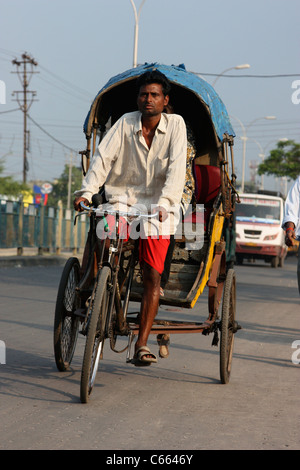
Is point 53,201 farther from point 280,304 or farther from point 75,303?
point 75,303

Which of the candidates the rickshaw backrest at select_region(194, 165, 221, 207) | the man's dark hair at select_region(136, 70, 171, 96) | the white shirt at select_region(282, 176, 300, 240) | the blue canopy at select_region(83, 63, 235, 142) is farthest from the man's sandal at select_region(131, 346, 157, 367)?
the rickshaw backrest at select_region(194, 165, 221, 207)

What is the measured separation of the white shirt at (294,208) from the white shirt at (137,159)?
6.41ft

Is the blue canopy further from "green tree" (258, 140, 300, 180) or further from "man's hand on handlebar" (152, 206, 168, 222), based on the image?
"green tree" (258, 140, 300, 180)

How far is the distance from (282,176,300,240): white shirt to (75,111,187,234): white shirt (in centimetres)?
195

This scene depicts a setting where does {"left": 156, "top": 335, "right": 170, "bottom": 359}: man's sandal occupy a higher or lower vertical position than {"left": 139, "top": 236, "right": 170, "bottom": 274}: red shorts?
lower

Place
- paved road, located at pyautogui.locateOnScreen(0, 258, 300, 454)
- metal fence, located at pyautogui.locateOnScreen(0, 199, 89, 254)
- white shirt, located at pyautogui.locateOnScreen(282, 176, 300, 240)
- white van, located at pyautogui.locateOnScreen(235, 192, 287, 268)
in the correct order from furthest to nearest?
white van, located at pyautogui.locateOnScreen(235, 192, 287, 268), metal fence, located at pyautogui.locateOnScreen(0, 199, 89, 254), white shirt, located at pyautogui.locateOnScreen(282, 176, 300, 240), paved road, located at pyautogui.locateOnScreen(0, 258, 300, 454)

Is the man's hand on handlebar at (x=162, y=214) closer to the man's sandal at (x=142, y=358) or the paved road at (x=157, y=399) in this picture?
the man's sandal at (x=142, y=358)

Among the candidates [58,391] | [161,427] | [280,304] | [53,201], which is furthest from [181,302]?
[53,201]

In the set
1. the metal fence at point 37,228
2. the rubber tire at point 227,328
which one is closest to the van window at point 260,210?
the metal fence at point 37,228

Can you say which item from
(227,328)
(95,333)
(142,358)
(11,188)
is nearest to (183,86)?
(227,328)

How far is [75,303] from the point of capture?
6266 millimetres

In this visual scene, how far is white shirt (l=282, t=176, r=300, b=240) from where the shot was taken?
757 centimetres

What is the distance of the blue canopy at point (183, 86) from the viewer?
6.94 m

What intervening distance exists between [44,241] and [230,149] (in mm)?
19259
